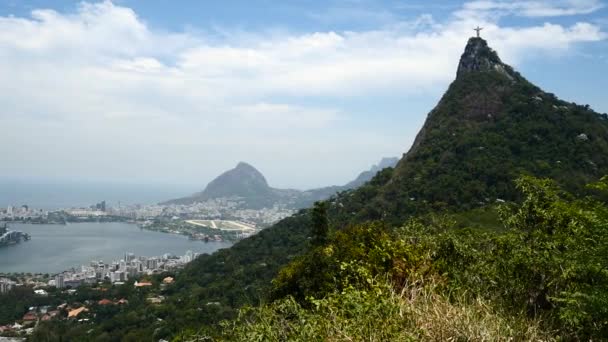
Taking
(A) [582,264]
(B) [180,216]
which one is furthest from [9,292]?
(B) [180,216]

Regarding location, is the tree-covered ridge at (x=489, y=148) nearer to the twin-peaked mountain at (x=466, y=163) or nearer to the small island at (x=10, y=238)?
the twin-peaked mountain at (x=466, y=163)

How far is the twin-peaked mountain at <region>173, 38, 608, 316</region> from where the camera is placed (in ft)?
113

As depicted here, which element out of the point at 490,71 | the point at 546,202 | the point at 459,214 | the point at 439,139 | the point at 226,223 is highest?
the point at 490,71

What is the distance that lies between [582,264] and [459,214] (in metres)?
25.1

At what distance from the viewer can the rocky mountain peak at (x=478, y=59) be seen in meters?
51.0

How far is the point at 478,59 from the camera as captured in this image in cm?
5150

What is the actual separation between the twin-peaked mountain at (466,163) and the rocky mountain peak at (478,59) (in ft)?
0.37

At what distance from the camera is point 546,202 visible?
785cm

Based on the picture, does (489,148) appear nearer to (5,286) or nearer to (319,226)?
(319,226)

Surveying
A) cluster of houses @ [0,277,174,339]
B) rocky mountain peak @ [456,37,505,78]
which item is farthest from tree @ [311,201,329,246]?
rocky mountain peak @ [456,37,505,78]

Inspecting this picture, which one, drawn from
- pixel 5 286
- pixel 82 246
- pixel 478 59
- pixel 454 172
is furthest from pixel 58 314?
pixel 82 246

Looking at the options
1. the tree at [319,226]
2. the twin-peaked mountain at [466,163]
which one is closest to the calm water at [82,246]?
the twin-peaked mountain at [466,163]

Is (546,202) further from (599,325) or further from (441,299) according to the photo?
(441,299)

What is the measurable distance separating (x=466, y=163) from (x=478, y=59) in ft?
60.1
